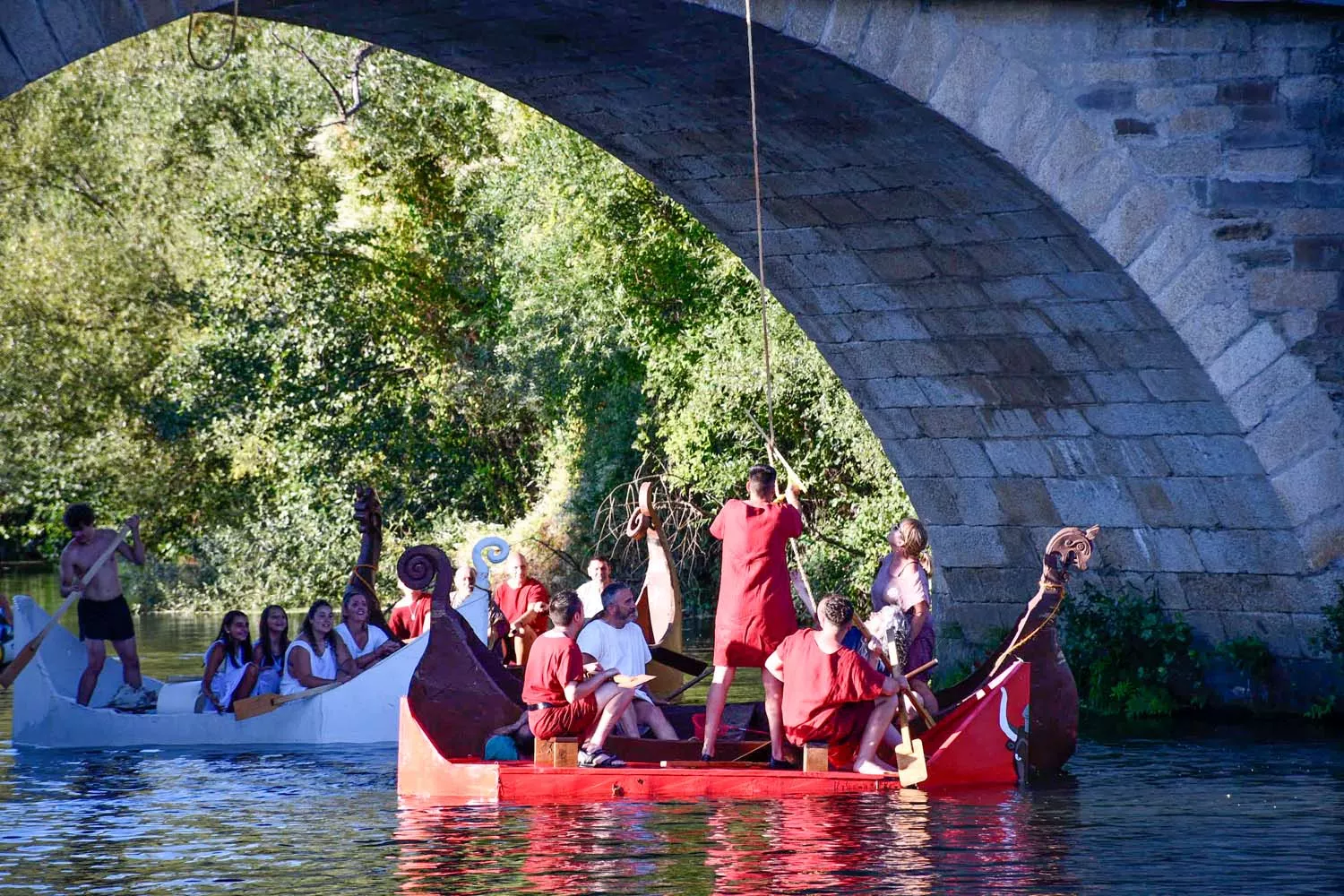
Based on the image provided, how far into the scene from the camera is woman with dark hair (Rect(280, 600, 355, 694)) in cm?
1110

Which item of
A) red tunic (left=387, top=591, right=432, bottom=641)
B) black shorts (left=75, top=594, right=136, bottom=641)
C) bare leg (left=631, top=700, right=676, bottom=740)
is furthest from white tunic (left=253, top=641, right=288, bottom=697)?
bare leg (left=631, top=700, right=676, bottom=740)

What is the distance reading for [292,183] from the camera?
2291 centimetres

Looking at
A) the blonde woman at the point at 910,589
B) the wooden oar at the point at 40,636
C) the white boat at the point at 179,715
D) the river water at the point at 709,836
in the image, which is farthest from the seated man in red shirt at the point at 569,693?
the wooden oar at the point at 40,636

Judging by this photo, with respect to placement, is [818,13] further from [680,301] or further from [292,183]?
[292,183]

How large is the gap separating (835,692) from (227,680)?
4.18 meters

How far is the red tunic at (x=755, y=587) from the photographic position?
907 centimetres

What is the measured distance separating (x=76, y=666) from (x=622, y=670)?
14.4ft

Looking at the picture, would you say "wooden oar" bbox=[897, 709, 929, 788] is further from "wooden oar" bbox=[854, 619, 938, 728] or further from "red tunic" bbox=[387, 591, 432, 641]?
"red tunic" bbox=[387, 591, 432, 641]

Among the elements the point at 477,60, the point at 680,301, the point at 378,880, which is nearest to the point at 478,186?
the point at 680,301

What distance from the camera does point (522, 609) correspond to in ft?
39.2

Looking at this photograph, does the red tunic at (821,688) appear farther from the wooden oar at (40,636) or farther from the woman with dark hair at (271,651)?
the wooden oar at (40,636)

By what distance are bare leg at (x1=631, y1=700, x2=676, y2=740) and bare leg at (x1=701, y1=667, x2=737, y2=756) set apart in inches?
9.5

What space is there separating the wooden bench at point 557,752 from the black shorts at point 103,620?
3907mm

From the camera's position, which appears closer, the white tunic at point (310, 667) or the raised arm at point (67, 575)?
the white tunic at point (310, 667)
